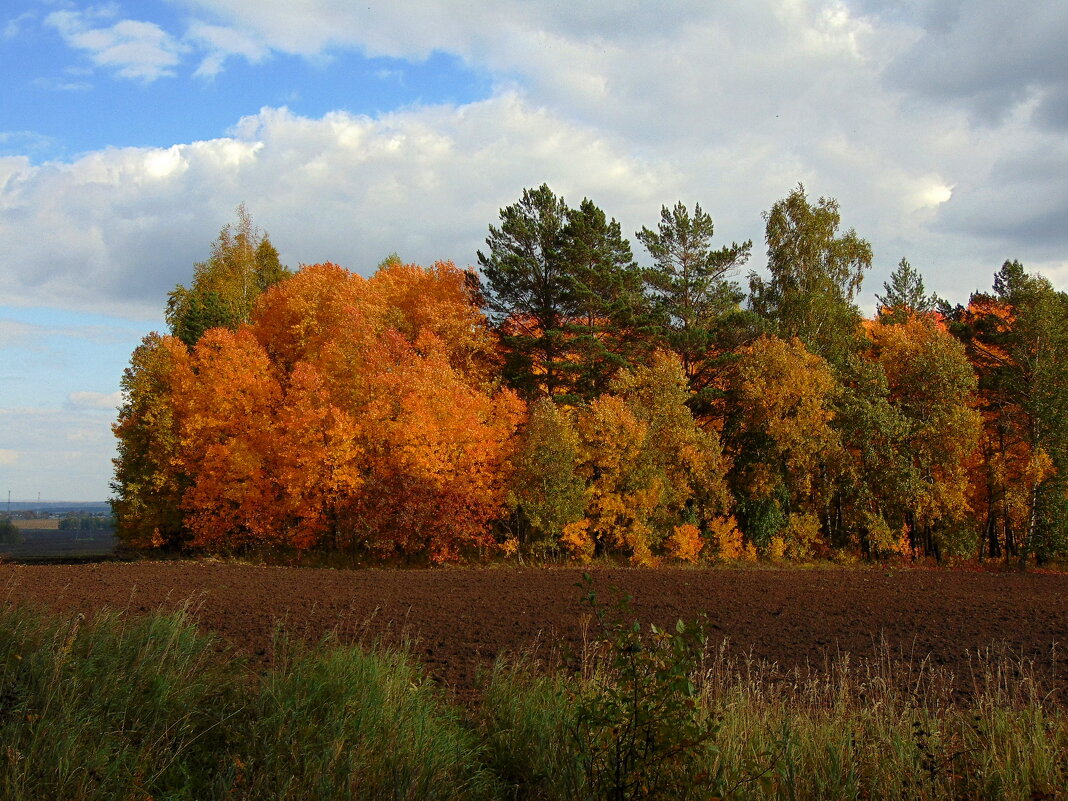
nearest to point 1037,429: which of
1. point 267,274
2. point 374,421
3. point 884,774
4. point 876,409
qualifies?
point 876,409

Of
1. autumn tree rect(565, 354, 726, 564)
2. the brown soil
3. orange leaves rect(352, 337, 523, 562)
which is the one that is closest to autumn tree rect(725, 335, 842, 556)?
autumn tree rect(565, 354, 726, 564)

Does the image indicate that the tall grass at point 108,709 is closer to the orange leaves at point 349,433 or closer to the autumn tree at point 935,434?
the orange leaves at point 349,433

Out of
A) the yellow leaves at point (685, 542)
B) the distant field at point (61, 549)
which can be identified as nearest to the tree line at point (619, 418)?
the yellow leaves at point (685, 542)

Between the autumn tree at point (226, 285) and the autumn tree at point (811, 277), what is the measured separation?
92.7 ft

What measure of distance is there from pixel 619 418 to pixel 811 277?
1350 cm

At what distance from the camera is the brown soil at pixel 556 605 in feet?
44.9

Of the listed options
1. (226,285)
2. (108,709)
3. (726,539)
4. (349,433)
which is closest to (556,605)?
(108,709)

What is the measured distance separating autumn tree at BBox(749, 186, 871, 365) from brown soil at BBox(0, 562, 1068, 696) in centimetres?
1178

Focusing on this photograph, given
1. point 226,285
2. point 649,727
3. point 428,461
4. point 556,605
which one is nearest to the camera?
point 649,727

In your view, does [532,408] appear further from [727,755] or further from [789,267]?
[727,755]

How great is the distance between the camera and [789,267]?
36812 mm

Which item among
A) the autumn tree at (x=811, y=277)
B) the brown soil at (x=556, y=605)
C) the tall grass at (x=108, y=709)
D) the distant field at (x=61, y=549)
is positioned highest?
the autumn tree at (x=811, y=277)

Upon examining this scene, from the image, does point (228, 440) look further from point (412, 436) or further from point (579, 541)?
point (579, 541)

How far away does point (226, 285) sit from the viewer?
46.7 m
